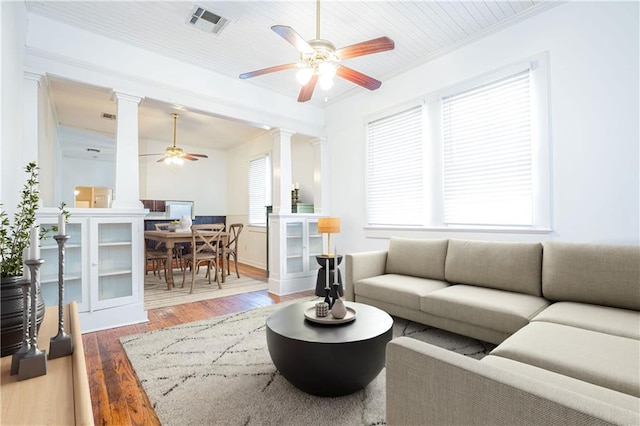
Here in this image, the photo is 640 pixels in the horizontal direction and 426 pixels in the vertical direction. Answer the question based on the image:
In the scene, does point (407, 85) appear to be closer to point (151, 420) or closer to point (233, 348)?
point (233, 348)

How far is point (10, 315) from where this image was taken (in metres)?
1.03

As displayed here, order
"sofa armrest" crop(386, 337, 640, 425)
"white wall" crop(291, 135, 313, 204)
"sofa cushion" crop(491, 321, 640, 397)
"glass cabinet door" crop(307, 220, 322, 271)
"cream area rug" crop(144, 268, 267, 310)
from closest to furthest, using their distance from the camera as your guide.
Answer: "sofa armrest" crop(386, 337, 640, 425)
"sofa cushion" crop(491, 321, 640, 397)
"cream area rug" crop(144, 268, 267, 310)
"glass cabinet door" crop(307, 220, 322, 271)
"white wall" crop(291, 135, 313, 204)

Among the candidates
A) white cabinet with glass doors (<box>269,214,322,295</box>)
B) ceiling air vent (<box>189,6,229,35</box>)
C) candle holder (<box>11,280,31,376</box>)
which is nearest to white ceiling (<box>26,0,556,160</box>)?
ceiling air vent (<box>189,6,229,35</box>)

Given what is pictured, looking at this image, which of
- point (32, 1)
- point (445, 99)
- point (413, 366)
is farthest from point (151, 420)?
point (445, 99)

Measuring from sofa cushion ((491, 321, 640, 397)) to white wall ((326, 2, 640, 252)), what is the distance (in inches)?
51.4

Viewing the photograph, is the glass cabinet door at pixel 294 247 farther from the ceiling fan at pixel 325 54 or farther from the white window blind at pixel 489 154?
the ceiling fan at pixel 325 54

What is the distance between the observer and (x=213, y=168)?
7.79 meters

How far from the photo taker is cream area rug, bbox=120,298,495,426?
1.67 metres

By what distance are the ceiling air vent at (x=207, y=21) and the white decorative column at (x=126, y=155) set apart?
1066 millimetres

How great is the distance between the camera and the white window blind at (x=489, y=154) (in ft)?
9.73

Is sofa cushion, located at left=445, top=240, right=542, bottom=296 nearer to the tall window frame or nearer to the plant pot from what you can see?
the plant pot

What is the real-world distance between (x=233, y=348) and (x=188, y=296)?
6.66 ft

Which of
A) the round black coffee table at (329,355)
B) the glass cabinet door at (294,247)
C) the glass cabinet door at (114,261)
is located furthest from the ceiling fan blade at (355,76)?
the glass cabinet door at (114,261)

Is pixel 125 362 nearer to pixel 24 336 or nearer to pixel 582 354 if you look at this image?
pixel 24 336
